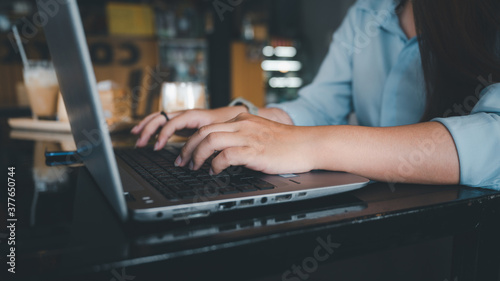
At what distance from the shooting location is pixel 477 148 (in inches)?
19.6

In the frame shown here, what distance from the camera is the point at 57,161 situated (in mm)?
729

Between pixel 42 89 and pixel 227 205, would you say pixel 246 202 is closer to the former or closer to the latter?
pixel 227 205

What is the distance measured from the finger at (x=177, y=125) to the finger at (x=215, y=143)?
0.21 meters

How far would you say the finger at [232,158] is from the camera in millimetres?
472

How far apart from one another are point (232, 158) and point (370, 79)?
28.9 inches

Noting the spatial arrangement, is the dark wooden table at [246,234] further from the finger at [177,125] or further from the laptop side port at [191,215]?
the finger at [177,125]

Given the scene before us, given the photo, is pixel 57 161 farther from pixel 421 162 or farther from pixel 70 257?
pixel 421 162

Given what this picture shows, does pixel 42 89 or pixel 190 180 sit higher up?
pixel 42 89

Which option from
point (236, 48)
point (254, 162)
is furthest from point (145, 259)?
point (236, 48)

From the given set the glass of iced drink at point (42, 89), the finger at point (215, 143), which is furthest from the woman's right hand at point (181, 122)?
the glass of iced drink at point (42, 89)

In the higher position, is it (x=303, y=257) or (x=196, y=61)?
(x=196, y=61)

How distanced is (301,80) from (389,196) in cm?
578

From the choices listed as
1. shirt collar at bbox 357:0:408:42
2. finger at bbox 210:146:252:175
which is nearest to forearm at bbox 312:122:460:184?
finger at bbox 210:146:252:175

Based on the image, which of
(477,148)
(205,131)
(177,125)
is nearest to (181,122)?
(177,125)
